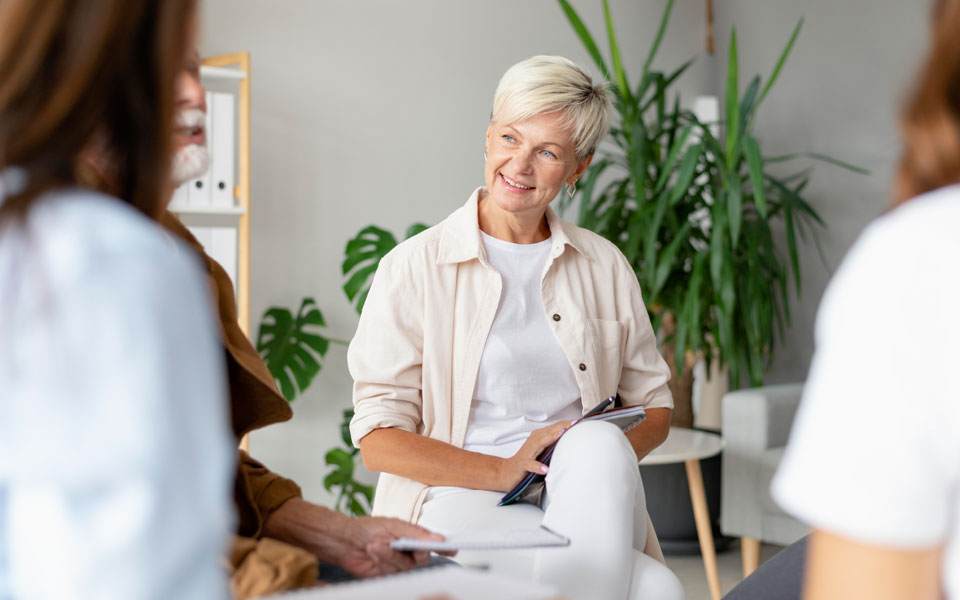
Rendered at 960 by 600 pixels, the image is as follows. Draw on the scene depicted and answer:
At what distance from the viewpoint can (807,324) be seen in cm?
490

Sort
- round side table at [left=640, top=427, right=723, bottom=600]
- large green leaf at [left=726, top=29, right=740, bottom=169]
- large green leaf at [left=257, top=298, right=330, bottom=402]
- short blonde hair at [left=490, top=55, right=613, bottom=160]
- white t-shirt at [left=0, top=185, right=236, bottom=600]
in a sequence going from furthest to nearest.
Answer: large green leaf at [left=726, top=29, right=740, bottom=169], large green leaf at [left=257, top=298, right=330, bottom=402], round side table at [left=640, top=427, right=723, bottom=600], short blonde hair at [left=490, top=55, right=613, bottom=160], white t-shirt at [left=0, top=185, right=236, bottom=600]

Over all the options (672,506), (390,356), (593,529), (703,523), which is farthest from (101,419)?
(672,506)

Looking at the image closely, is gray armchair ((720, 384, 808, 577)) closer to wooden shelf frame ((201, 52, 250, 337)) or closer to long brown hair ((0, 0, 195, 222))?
wooden shelf frame ((201, 52, 250, 337))

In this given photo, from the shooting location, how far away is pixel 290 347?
3.54 m

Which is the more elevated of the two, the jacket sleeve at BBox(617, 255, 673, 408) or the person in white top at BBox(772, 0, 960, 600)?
the person in white top at BBox(772, 0, 960, 600)

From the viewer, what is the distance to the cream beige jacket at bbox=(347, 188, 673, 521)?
1.84 meters

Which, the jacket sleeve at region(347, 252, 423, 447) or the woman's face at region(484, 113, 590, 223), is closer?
the jacket sleeve at region(347, 252, 423, 447)

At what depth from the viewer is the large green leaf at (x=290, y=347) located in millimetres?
3492

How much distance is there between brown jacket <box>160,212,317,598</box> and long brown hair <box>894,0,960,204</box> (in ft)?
2.42

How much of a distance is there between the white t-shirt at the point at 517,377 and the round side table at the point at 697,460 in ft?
3.83

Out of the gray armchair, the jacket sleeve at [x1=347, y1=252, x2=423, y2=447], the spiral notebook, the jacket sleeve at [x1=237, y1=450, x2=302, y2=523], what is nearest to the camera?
the spiral notebook

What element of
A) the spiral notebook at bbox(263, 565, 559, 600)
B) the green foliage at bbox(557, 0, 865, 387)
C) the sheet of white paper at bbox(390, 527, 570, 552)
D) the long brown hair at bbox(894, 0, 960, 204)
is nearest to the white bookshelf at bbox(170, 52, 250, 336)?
the green foliage at bbox(557, 0, 865, 387)

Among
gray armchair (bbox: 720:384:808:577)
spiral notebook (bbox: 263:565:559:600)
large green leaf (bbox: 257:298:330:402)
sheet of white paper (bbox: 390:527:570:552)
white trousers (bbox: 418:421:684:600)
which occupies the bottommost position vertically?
gray armchair (bbox: 720:384:808:577)

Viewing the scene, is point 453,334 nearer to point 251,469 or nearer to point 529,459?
point 529,459
